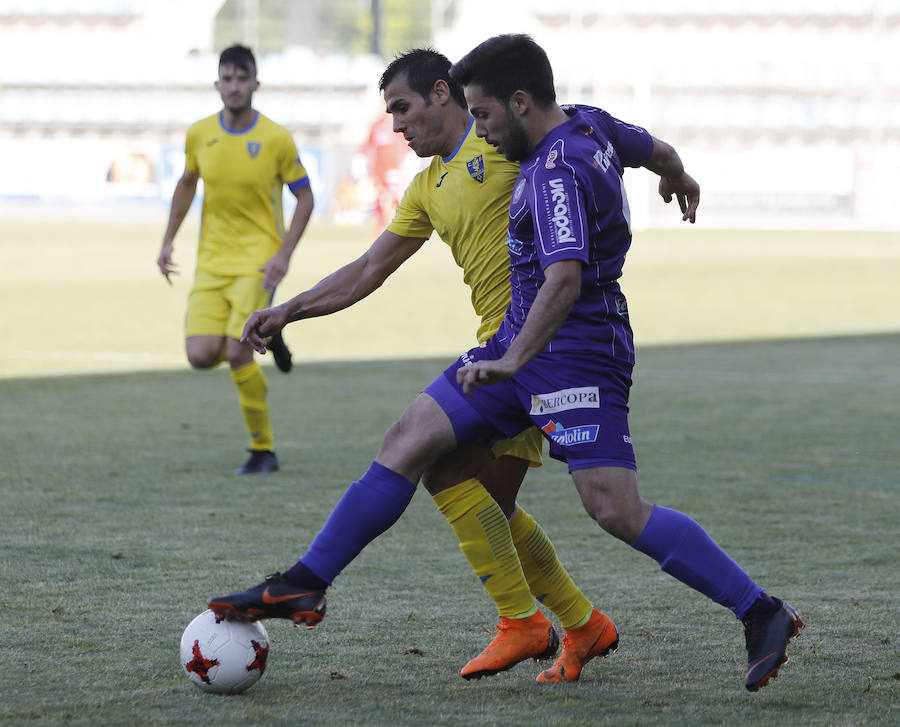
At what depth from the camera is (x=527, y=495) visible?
24.0 ft

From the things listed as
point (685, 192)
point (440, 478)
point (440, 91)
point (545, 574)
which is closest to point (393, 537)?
point (545, 574)

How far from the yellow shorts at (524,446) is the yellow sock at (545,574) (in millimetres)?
162

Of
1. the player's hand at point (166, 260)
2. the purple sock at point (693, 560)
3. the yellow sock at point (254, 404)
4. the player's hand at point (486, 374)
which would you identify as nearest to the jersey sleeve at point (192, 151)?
the player's hand at point (166, 260)

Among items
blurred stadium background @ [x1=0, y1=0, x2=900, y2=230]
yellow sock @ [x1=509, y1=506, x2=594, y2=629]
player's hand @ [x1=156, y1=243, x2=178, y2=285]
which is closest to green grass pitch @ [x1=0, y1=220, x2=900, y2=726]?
yellow sock @ [x1=509, y1=506, x2=594, y2=629]

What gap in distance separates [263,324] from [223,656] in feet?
3.21

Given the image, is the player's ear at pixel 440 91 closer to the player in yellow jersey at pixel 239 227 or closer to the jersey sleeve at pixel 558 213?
the jersey sleeve at pixel 558 213

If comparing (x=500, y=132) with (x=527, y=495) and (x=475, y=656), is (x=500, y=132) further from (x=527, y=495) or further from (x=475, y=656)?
(x=527, y=495)

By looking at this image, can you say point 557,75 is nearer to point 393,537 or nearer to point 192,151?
point 192,151

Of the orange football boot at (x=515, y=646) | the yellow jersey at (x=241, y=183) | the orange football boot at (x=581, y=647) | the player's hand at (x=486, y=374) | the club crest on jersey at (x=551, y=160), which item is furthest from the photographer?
the yellow jersey at (x=241, y=183)

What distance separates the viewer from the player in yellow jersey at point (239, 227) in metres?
8.05

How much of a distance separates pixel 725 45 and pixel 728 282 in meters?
41.0

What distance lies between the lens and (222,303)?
8242 millimetres

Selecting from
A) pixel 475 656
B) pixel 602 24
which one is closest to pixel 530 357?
pixel 475 656

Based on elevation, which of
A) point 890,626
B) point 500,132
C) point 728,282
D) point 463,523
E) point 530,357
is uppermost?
point 500,132
